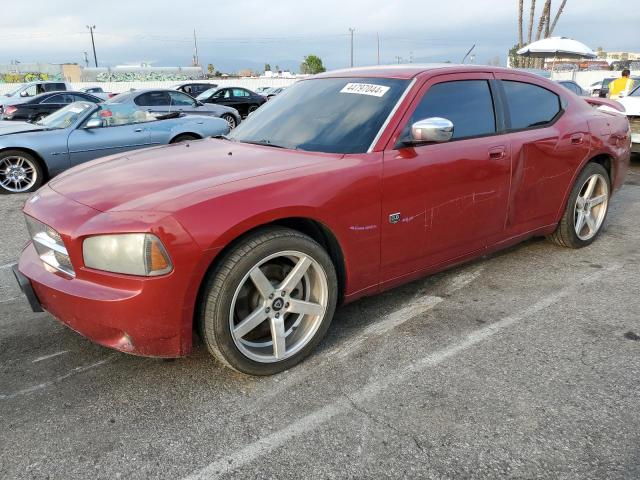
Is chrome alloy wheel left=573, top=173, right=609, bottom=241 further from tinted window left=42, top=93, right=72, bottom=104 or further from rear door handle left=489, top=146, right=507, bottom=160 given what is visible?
tinted window left=42, top=93, right=72, bottom=104

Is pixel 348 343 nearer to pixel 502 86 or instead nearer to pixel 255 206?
pixel 255 206

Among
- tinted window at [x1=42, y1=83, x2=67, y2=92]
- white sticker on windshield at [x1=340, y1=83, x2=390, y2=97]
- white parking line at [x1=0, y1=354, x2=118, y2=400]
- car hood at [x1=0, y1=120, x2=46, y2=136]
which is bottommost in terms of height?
white parking line at [x1=0, y1=354, x2=118, y2=400]

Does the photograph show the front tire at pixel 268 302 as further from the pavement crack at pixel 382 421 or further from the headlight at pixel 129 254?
the pavement crack at pixel 382 421

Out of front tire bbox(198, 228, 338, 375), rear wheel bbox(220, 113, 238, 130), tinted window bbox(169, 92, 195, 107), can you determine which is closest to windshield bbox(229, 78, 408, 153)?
front tire bbox(198, 228, 338, 375)

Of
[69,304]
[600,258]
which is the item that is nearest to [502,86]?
[600,258]

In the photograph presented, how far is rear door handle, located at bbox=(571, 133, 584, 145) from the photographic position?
4.18 metres

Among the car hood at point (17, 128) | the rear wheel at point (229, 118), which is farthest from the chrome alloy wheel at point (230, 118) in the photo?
the car hood at point (17, 128)

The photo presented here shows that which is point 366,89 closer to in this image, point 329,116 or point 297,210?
point 329,116

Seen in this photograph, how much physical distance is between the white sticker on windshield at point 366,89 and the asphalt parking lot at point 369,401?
1.38 m

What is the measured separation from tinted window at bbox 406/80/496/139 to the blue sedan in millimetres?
5671

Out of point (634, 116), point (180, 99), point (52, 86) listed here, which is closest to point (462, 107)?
point (634, 116)

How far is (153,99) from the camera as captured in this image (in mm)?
12977

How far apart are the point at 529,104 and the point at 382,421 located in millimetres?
2781

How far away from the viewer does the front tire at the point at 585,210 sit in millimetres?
4386
